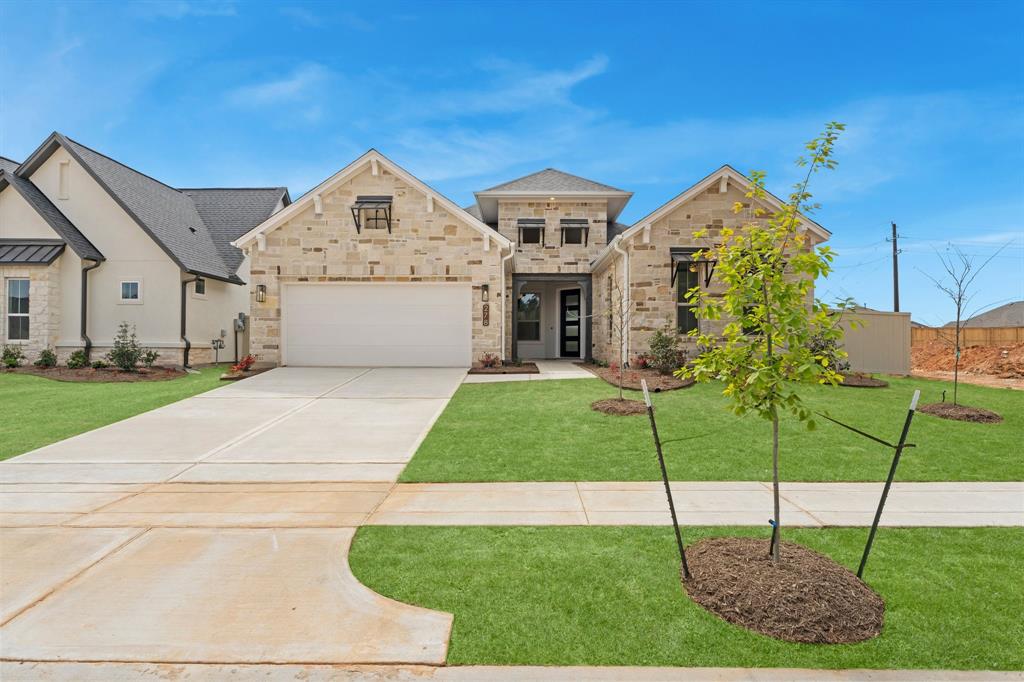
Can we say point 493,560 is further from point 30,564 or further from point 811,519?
point 30,564

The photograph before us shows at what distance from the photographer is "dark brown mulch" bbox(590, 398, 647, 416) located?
841cm

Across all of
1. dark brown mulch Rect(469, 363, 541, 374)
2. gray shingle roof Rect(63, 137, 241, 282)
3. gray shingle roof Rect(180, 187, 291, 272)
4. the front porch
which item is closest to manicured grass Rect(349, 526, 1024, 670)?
dark brown mulch Rect(469, 363, 541, 374)

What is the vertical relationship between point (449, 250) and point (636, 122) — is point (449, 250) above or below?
below

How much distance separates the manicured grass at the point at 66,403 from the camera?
7.46 metres

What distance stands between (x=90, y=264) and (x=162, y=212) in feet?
10.3

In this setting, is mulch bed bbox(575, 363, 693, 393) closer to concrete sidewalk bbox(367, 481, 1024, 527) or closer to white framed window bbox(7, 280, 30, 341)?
concrete sidewalk bbox(367, 481, 1024, 527)

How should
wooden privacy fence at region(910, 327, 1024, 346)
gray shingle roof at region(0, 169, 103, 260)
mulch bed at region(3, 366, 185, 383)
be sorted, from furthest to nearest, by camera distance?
1. wooden privacy fence at region(910, 327, 1024, 346)
2. gray shingle roof at region(0, 169, 103, 260)
3. mulch bed at region(3, 366, 185, 383)

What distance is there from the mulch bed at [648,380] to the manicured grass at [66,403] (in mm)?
9565

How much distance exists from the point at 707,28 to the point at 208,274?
16.8 meters

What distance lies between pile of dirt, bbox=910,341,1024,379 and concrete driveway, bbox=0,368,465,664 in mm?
23758

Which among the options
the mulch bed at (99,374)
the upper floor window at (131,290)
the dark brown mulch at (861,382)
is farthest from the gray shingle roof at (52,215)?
the dark brown mulch at (861,382)

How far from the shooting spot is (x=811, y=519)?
4.30 metres

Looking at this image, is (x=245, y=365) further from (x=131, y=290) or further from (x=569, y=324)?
(x=569, y=324)

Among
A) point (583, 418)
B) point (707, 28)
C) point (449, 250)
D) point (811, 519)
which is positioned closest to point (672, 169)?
point (707, 28)
